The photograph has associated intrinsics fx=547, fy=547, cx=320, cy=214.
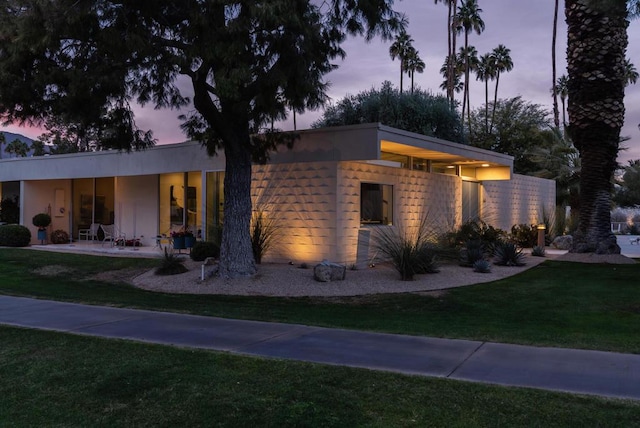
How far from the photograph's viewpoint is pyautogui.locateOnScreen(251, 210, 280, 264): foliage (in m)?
15.8

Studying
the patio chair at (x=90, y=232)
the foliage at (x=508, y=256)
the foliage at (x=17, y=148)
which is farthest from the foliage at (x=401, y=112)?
the foliage at (x=17, y=148)

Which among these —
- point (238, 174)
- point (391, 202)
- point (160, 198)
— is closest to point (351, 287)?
point (238, 174)

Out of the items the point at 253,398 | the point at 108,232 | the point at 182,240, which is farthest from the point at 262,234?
the point at 253,398

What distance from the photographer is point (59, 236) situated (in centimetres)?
2372

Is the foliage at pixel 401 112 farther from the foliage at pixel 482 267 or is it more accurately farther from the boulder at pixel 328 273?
the boulder at pixel 328 273

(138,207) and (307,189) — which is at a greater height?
(307,189)

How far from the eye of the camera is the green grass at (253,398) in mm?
4523

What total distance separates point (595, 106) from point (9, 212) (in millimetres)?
24713

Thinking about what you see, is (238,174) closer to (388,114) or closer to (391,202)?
(391,202)

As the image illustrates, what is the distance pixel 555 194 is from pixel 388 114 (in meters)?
12.5

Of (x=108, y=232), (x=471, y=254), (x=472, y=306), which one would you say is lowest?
(x=472, y=306)

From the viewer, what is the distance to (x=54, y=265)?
1697cm

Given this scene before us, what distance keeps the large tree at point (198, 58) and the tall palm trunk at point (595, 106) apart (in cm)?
817

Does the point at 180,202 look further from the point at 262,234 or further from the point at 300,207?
the point at 300,207
